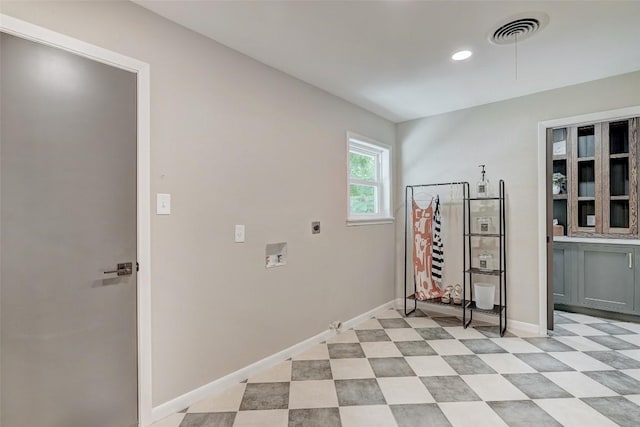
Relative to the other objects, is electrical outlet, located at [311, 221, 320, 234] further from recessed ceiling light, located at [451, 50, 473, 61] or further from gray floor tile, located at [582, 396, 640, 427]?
gray floor tile, located at [582, 396, 640, 427]

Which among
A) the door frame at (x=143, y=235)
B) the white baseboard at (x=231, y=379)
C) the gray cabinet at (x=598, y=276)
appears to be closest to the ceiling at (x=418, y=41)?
the door frame at (x=143, y=235)

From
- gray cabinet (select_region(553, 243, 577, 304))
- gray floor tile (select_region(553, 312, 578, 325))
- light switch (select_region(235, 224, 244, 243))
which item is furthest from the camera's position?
gray cabinet (select_region(553, 243, 577, 304))

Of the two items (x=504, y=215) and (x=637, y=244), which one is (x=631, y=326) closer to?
(x=637, y=244)

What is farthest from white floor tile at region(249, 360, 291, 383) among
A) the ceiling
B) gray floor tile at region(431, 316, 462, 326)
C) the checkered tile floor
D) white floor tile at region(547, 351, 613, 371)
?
the ceiling

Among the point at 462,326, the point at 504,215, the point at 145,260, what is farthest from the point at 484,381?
the point at 145,260

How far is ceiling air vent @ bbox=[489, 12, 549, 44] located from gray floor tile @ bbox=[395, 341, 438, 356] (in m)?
2.59

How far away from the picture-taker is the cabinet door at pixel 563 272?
154 inches

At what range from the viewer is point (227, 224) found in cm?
230

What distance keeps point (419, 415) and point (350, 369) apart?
693mm

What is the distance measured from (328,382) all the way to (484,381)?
3.85ft

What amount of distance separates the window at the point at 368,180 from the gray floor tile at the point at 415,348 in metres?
1.35

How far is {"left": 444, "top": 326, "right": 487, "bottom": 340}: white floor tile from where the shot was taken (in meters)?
3.18

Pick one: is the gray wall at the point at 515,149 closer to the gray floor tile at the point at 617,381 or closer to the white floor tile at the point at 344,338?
the gray floor tile at the point at 617,381

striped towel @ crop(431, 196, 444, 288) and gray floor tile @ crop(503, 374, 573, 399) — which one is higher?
striped towel @ crop(431, 196, 444, 288)
